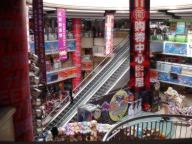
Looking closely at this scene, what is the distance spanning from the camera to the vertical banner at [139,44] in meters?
6.24

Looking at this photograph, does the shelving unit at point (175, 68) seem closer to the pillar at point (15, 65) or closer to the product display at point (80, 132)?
the product display at point (80, 132)

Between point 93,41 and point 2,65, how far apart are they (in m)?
21.9

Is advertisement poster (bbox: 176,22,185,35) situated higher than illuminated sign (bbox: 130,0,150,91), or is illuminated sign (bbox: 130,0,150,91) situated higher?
advertisement poster (bbox: 176,22,185,35)

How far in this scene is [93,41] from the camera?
84.2 feet

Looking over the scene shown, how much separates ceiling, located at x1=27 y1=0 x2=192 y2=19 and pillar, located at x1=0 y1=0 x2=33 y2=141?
1360cm

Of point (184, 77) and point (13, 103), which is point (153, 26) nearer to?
point (184, 77)

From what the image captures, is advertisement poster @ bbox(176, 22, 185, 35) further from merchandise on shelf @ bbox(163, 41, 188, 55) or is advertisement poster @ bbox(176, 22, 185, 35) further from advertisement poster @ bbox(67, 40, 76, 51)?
advertisement poster @ bbox(67, 40, 76, 51)

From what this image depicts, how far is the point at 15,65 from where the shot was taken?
4133 mm

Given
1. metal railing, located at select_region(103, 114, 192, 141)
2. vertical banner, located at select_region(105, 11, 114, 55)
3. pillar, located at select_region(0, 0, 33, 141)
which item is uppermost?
vertical banner, located at select_region(105, 11, 114, 55)

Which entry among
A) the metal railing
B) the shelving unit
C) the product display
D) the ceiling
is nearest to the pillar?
the metal railing

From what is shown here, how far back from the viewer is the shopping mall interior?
4.20m

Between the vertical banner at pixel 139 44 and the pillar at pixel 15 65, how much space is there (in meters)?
2.61

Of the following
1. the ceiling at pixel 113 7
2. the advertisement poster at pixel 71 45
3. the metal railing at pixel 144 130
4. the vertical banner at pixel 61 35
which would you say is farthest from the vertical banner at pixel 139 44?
the advertisement poster at pixel 71 45

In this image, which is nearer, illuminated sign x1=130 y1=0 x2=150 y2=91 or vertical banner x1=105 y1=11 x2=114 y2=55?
illuminated sign x1=130 y1=0 x2=150 y2=91
